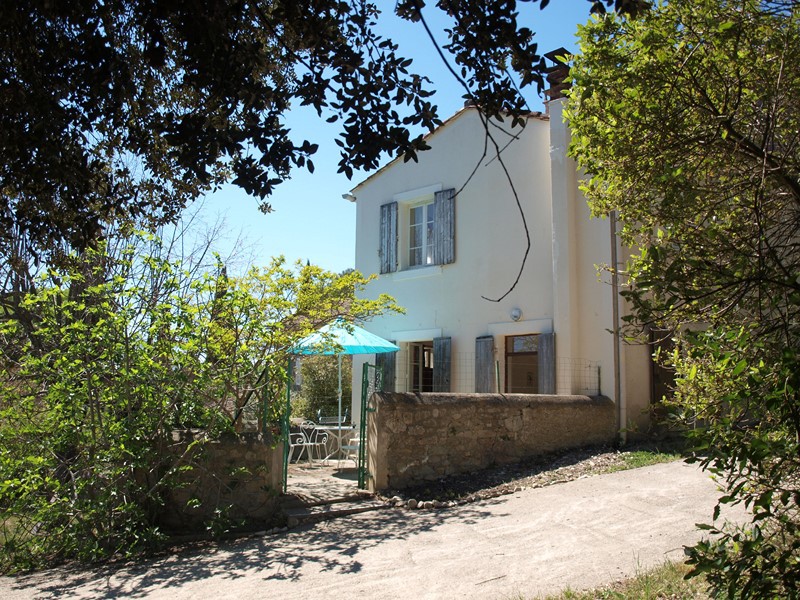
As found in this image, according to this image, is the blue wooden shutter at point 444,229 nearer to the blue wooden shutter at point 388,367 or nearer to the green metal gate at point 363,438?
the blue wooden shutter at point 388,367

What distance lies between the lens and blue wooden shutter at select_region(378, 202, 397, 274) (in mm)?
15195

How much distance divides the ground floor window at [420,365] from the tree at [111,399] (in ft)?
23.4

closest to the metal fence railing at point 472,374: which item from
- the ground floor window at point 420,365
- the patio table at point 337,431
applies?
the ground floor window at point 420,365

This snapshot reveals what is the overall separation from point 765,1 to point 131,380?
6399 millimetres

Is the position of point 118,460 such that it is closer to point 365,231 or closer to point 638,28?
point 638,28

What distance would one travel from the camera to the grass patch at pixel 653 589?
4.70m

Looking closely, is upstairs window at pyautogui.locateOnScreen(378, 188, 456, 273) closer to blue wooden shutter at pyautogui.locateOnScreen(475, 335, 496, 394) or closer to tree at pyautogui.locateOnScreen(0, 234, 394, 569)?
blue wooden shutter at pyautogui.locateOnScreen(475, 335, 496, 394)

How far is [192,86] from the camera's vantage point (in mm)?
4641

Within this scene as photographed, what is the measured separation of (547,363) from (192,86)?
355 inches

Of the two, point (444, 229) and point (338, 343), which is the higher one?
point (444, 229)

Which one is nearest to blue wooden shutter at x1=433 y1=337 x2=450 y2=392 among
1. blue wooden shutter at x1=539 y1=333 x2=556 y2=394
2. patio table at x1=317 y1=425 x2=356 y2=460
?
blue wooden shutter at x1=539 y1=333 x2=556 y2=394

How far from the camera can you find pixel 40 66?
15.4 ft

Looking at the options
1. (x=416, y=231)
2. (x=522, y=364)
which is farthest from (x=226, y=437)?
(x=416, y=231)

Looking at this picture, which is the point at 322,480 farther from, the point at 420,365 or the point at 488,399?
the point at 420,365
